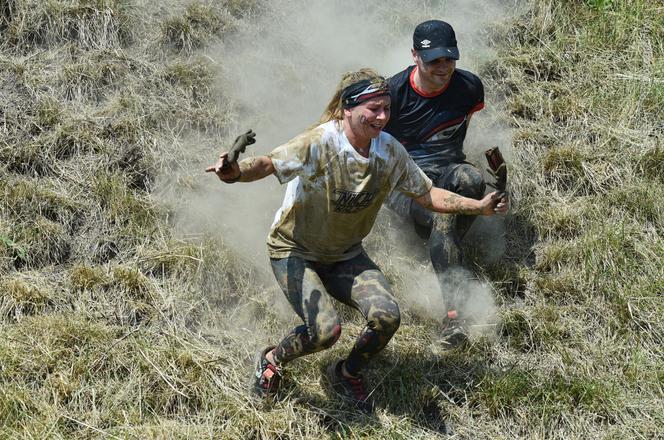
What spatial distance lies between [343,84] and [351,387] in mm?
1673

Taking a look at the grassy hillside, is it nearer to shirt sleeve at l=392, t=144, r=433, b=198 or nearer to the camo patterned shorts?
the camo patterned shorts

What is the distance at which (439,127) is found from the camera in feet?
17.0

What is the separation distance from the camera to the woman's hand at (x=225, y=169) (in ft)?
11.4

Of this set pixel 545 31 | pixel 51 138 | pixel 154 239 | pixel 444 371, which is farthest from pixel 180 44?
pixel 444 371

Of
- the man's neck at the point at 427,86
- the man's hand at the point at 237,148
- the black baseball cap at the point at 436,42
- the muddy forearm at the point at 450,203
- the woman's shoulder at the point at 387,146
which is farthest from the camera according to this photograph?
the man's neck at the point at 427,86

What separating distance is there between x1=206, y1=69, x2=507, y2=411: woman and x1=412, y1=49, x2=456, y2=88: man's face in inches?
38.1

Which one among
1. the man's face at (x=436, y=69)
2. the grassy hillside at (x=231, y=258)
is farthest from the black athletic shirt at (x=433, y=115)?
the grassy hillside at (x=231, y=258)

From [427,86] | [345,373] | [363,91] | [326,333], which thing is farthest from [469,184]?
[326,333]

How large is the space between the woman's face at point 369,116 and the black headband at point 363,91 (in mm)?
20

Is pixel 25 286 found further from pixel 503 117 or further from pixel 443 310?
pixel 503 117

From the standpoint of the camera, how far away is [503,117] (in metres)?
6.27

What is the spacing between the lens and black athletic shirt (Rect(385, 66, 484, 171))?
202 inches

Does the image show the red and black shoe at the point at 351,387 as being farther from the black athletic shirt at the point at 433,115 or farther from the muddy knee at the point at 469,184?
the black athletic shirt at the point at 433,115

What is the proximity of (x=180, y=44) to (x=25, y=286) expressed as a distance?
2717mm
